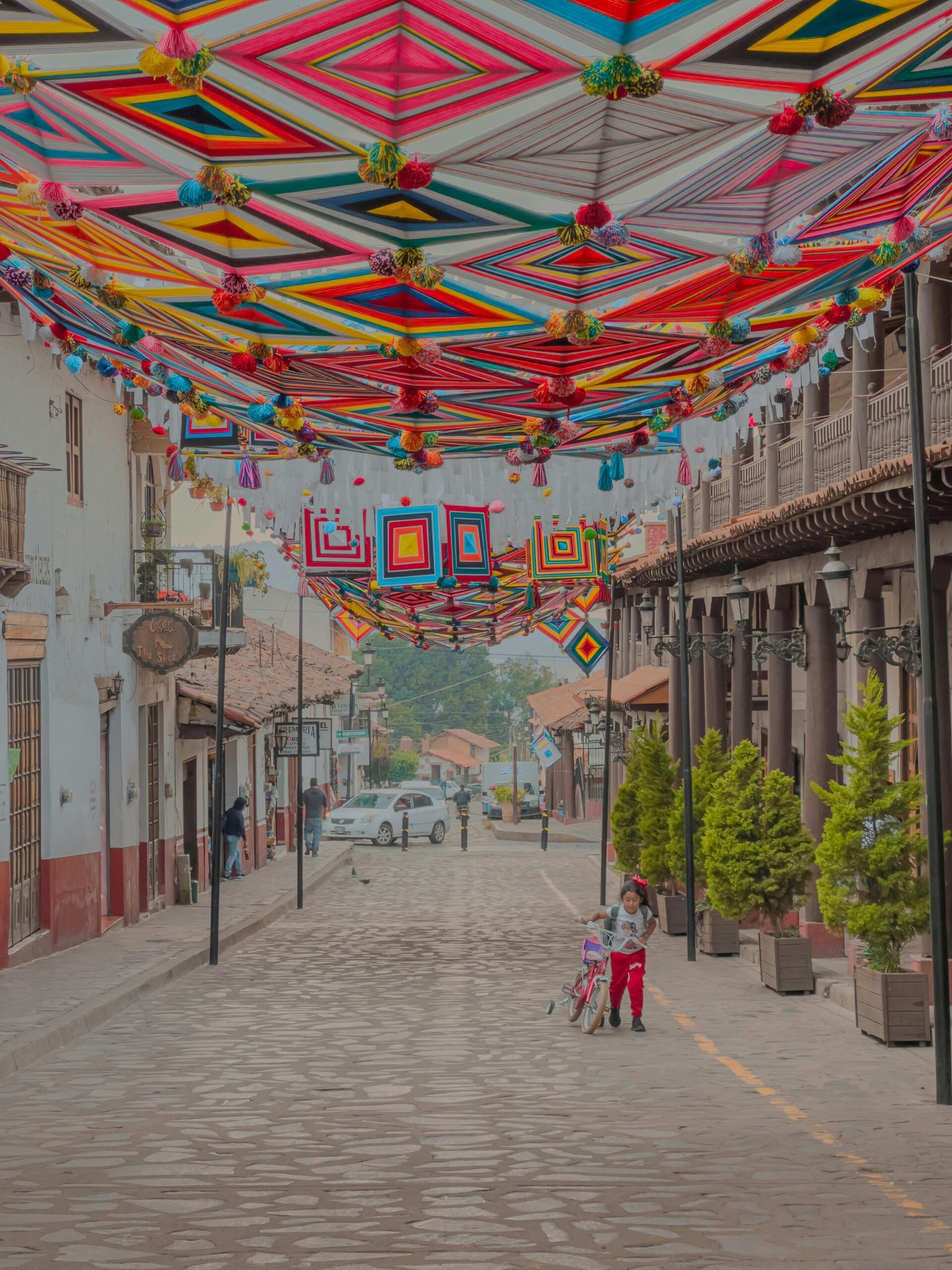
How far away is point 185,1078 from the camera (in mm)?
11109

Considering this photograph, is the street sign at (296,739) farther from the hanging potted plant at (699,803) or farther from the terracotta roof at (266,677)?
the hanging potted plant at (699,803)

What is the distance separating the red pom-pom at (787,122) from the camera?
4688mm

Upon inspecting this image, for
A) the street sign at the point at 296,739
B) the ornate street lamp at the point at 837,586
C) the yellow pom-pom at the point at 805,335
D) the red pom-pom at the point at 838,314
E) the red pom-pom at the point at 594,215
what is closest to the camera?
the red pom-pom at the point at 594,215

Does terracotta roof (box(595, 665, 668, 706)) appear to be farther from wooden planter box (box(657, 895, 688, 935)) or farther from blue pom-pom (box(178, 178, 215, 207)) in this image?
blue pom-pom (box(178, 178, 215, 207))

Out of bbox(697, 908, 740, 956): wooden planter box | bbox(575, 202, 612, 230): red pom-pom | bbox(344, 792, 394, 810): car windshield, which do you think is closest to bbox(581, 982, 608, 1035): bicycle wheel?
bbox(697, 908, 740, 956): wooden planter box

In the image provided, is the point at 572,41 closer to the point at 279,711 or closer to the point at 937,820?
the point at 937,820

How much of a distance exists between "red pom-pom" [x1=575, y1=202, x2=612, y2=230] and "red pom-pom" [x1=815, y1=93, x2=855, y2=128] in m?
0.82

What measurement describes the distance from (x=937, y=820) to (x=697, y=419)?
3.27 m

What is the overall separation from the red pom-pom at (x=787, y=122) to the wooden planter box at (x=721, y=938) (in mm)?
14913

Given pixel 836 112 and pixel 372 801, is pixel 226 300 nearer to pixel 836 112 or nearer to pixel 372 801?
pixel 836 112

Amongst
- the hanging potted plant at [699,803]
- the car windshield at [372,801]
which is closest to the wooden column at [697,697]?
the hanging potted plant at [699,803]

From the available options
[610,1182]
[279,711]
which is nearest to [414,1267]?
[610,1182]

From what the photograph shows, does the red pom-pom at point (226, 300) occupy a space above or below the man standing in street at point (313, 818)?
above

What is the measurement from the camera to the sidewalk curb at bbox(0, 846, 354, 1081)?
1182 centimetres
